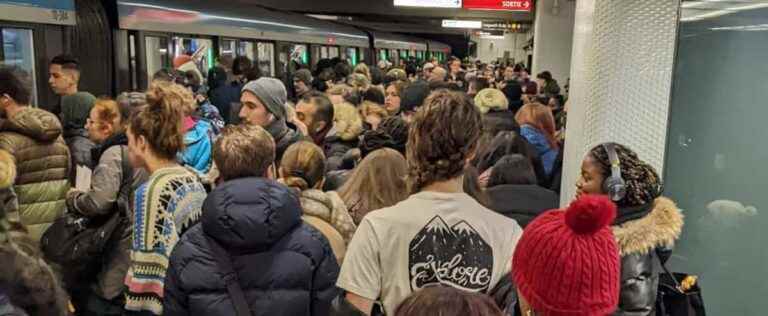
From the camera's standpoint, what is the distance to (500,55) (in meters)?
41.1

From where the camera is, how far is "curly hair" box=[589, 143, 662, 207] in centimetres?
231

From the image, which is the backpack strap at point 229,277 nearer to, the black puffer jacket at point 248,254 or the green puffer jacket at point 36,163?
the black puffer jacket at point 248,254

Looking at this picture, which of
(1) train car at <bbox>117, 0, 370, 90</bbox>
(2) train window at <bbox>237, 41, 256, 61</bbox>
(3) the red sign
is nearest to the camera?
(1) train car at <bbox>117, 0, 370, 90</bbox>

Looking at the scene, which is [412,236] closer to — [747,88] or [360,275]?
[360,275]

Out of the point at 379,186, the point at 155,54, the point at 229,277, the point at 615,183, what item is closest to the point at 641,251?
the point at 615,183

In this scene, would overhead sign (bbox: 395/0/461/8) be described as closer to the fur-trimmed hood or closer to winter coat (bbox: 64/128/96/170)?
winter coat (bbox: 64/128/96/170)

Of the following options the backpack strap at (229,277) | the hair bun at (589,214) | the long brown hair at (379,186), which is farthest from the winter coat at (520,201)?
the hair bun at (589,214)

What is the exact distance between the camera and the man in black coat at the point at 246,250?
88.8 inches

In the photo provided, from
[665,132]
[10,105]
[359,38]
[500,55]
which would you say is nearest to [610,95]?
[665,132]

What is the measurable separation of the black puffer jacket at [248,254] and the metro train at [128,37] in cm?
355

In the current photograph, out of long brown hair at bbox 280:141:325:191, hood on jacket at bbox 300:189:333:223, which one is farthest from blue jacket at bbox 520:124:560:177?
hood on jacket at bbox 300:189:333:223

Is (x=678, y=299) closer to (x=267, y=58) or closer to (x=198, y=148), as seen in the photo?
(x=198, y=148)

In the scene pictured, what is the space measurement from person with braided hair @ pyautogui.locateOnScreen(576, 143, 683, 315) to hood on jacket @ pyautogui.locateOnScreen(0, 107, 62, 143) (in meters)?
2.63

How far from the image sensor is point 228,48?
9250 millimetres
